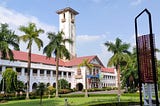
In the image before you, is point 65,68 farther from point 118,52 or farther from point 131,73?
point 118,52

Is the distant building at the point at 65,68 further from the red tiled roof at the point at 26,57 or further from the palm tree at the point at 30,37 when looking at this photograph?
the palm tree at the point at 30,37

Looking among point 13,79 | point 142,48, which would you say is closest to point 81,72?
point 13,79

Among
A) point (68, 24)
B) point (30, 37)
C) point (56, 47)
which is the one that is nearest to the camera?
point (30, 37)

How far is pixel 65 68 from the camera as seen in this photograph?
6412 centimetres

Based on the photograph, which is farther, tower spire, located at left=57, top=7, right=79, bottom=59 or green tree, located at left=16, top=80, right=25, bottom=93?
tower spire, located at left=57, top=7, right=79, bottom=59

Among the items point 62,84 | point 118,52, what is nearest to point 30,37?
point 118,52

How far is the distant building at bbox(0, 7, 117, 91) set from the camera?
51812 millimetres

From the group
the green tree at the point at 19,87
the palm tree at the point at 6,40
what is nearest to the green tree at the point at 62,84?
the green tree at the point at 19,87

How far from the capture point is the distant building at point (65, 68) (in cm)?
5181

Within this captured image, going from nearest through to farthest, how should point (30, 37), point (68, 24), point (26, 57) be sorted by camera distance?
point (30, 37), point (26, 57), point (68, 24)

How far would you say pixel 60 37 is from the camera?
4188 centimetres

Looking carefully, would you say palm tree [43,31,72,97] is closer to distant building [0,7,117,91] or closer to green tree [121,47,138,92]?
distant building [0,7,117,91]

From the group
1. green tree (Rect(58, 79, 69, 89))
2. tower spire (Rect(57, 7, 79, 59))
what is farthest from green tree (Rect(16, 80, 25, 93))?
tower spire (Rect(57, 7, 79, 59))

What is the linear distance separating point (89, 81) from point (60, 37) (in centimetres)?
2794
